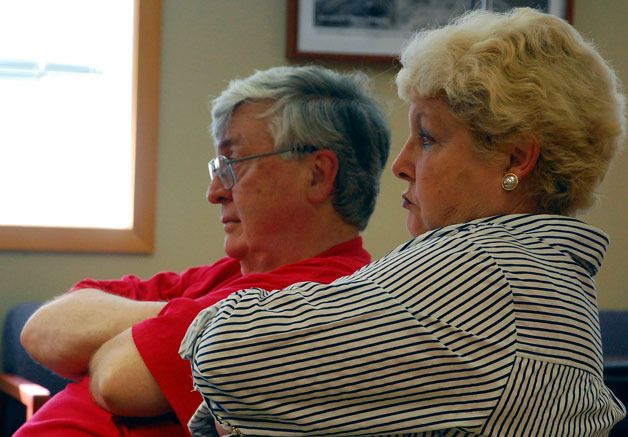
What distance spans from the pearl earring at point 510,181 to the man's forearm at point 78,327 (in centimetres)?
76

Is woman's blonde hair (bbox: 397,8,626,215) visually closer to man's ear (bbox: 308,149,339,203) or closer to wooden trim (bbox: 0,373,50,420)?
man's ear (bbox: 308,149,339,203)

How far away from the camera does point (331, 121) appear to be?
195cm

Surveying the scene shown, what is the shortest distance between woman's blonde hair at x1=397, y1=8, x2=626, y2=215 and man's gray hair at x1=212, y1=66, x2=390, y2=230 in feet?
1.90

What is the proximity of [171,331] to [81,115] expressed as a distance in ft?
6.28

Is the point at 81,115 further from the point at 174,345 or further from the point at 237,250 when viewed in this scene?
the point at 174,345

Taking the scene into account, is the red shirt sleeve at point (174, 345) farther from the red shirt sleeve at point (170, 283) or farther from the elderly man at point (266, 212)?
the red shirt sleeve at point (170, 283)

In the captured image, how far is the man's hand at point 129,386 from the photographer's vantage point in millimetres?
1611

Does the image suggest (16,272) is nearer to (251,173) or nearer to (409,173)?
(251,173)

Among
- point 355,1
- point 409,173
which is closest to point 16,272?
point 355,1

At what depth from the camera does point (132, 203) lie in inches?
130

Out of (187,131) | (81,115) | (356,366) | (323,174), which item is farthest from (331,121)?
(81,115)

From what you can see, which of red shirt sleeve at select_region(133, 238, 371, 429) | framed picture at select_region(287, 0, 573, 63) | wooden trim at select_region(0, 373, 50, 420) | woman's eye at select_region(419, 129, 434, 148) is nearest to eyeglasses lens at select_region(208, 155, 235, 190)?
red shirt sleeve at select_region(133, 238, 371, 429)

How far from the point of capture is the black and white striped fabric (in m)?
1.14

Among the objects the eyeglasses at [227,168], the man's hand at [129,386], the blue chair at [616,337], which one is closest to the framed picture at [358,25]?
the blue chair at [616,337]
